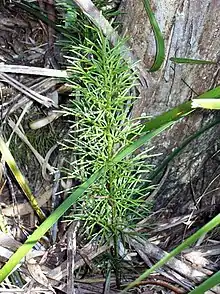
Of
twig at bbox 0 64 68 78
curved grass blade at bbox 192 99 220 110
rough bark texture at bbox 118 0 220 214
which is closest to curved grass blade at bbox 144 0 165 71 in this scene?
rough bark texture at bbox 118 0 220 214

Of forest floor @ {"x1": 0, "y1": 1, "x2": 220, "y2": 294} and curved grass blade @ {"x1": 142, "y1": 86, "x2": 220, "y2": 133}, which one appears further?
forest floor @ {"x1": 0, "y1": 1, "x2": 220, "y2": 294}

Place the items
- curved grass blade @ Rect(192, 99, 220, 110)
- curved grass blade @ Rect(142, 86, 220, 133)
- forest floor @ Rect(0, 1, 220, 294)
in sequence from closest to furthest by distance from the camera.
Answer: curved grass blade @ Rect(192, 99, 220, 110) < curved grass blade @ Rect(142, 86, 220, 133) < forest floor @ Rect(0, 1, 220, 294)

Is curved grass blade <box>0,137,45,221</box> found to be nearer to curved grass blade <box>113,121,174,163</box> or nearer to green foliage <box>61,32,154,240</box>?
green foliage <box>61,32,154,240</box>

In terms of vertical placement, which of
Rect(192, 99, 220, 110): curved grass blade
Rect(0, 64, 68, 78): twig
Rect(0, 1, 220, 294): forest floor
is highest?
Rect(0, 64, 68, 78): twig

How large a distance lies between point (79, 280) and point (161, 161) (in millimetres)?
286

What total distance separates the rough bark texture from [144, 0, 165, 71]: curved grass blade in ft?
→ 0.17

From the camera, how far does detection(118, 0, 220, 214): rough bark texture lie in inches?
34.2

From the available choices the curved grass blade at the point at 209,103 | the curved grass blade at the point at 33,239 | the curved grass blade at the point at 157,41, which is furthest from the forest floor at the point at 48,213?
the curved grass blade at the point at 209,103

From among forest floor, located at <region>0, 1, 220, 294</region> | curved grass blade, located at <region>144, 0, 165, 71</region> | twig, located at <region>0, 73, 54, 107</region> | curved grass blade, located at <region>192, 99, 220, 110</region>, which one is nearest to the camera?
curved grass blade, located at <region>192, 99, 220, 110</region>

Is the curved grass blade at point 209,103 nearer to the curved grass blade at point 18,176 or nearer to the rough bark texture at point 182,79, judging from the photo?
the rough bark texture at point 182,79

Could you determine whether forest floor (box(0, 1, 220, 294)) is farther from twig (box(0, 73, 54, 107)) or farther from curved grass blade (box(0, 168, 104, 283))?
curved grass blade (box(0, 168, 104, 283))

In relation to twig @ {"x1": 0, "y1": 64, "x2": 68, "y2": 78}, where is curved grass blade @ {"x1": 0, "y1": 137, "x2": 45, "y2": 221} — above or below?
below

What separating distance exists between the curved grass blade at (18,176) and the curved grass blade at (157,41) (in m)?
0.33

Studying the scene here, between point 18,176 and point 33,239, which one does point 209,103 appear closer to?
point 33,239
